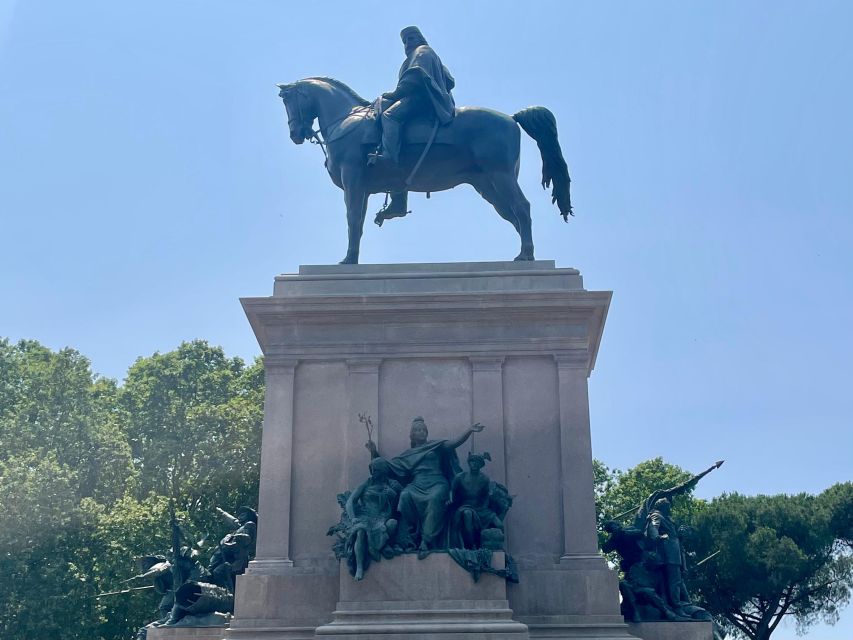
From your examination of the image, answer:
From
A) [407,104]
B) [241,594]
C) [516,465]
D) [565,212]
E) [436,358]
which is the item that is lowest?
[241,594]

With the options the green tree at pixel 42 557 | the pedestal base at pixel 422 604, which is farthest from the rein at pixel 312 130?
the green tree at pixel 42 557

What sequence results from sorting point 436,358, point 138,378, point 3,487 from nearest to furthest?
point 436,358 → point 3,487 → point 138,378

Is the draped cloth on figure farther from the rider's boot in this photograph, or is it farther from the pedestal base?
the rider's boot

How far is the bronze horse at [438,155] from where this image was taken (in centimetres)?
1961

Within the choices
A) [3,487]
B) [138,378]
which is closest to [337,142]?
[3,487]

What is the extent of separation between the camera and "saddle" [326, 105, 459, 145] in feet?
64.5

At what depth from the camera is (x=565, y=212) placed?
2062 cm

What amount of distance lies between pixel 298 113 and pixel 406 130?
2.19 metres

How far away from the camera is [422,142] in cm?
1970

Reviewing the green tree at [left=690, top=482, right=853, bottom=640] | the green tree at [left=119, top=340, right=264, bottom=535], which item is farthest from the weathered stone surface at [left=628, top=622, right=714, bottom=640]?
the green tree at [left=690, top=482, right=853, bottom=640]

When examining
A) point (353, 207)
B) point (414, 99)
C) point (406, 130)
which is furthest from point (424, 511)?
point (414, 99)

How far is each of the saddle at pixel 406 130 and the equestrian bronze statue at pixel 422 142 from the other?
0.06ft

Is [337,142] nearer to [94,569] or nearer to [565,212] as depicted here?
[565,212]

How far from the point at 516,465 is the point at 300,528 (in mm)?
3595
